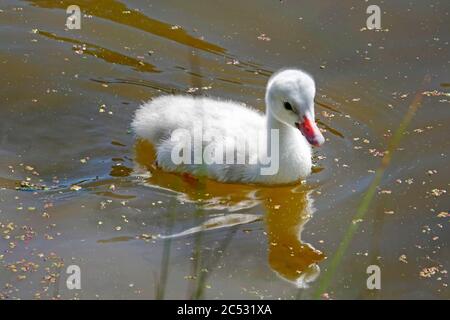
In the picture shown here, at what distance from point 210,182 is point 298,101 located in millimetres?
826

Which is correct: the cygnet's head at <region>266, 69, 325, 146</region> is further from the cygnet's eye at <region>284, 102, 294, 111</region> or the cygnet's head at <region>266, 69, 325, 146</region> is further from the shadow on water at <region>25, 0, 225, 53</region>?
the shadow on water at <region>25, 0, 225, 53</region>

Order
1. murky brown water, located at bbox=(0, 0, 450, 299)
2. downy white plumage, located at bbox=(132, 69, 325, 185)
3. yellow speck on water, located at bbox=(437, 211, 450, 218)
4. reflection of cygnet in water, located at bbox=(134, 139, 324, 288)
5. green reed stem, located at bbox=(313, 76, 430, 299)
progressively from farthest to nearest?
downy white plumage, located at bbox=(132, 69, 325, 185) → yellow speck on water, located at bbox=(437, 211, 450, 218) → reflection of cygnet in water, located at bbox=(134, 139, 324, 288) → murky brown water, located at bbox=(0, 0, 450, 299) → green reed stem, located at bbox=(313, 76, 430, 299)

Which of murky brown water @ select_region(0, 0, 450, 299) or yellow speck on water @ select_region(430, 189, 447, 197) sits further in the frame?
yellow speck on water @ select_region(430, 189, 447, 197)

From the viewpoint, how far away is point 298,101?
19.8 ft

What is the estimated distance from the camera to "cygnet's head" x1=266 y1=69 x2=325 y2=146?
6012 mm

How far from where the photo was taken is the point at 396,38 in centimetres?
798

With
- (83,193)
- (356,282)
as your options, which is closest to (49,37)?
(83,193)

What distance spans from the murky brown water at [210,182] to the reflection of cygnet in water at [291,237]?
1cm

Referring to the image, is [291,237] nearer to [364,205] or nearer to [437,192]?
[364,205]

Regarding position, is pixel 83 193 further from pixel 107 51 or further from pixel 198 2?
pixel 198 2

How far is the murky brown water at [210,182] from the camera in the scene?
539 cm

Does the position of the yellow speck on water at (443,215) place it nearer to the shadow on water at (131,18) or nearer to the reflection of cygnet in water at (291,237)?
the reflection of cygnet in water at (291,237)

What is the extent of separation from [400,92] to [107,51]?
2.31 m

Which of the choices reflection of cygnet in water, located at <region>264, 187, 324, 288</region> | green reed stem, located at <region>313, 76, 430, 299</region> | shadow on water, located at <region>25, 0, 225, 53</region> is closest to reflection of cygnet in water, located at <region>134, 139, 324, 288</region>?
reflection of cygnet in water, located at <region>264, 187, 324, 288</region>
